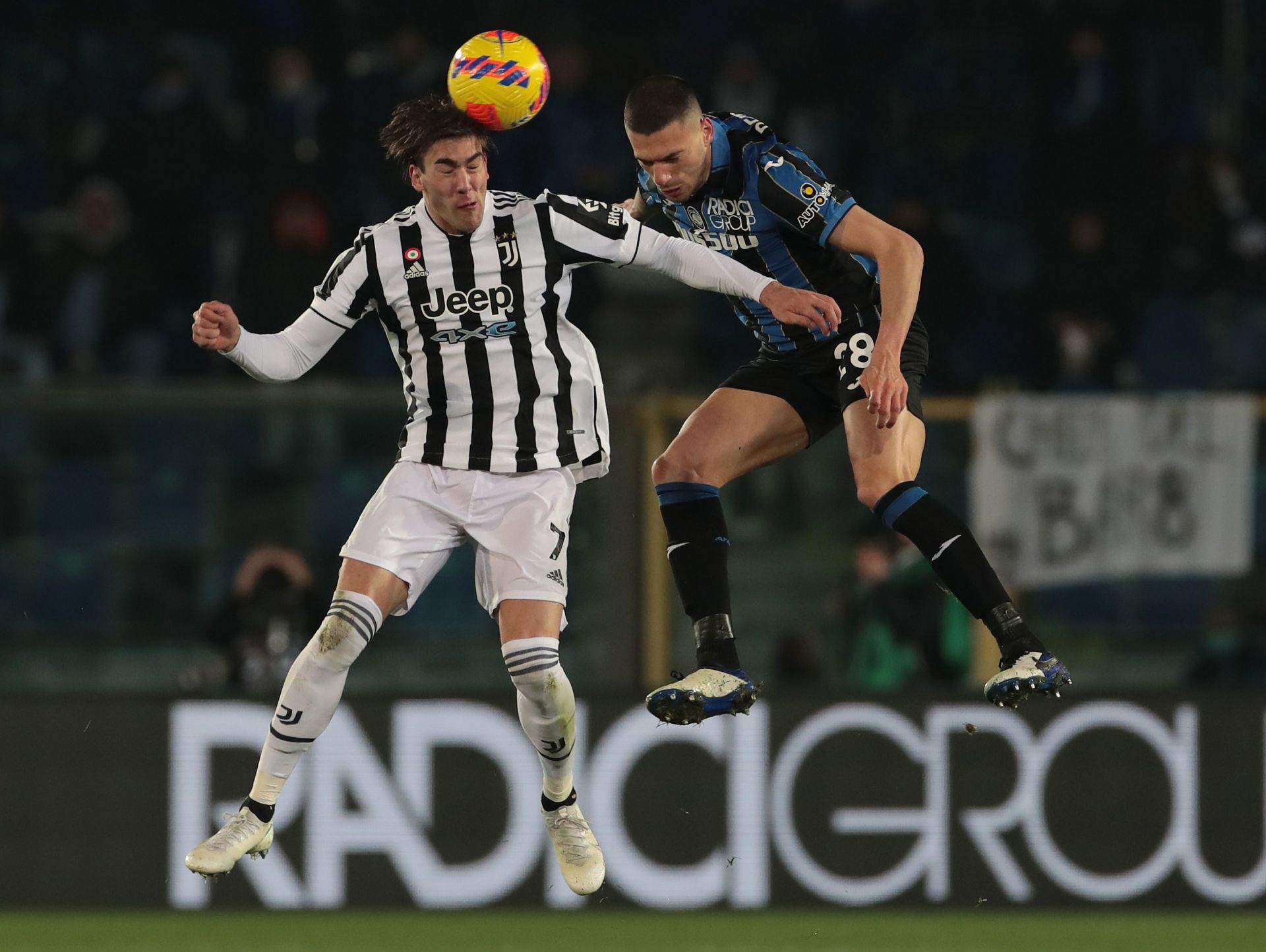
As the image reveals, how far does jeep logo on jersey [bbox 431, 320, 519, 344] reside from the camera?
614 centimetres

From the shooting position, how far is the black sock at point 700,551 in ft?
20.9

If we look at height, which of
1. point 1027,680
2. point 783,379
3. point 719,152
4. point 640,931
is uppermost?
point 719,152

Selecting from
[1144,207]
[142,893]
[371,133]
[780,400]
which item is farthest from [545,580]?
[1144,207]

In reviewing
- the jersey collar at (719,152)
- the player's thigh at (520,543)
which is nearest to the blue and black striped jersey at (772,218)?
the jersey collar at (719,152)

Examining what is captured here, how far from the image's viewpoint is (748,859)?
9.12 metres

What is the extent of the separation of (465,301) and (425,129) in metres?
0.50

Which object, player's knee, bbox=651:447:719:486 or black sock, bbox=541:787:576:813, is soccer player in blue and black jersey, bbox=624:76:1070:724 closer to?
player's knee, bbox=651:447:719:486

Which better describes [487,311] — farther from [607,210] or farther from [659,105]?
[659,105]

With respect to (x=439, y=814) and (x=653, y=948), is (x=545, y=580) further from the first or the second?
(x=439, y=814)

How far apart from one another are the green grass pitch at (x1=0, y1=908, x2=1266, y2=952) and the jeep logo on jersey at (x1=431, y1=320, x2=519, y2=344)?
287 centimetres

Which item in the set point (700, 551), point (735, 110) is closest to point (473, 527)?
point (700, 551)

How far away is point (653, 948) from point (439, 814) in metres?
1.26

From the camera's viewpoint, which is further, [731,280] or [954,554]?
[954,554]

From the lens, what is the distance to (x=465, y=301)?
20.1 ft
